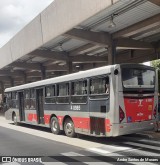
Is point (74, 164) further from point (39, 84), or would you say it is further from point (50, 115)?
point (39, 84)

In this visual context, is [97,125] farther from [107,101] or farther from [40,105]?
[40,105]

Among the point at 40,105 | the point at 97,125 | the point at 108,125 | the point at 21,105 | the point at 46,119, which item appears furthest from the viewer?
the point at 21,105

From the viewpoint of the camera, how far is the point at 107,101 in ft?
39.4

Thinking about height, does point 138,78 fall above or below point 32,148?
above

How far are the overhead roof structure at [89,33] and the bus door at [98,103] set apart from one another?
3579 millimetres

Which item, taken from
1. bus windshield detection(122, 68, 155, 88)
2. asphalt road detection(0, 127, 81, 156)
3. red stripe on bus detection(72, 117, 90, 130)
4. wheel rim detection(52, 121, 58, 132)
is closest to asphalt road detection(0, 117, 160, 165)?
asphalt road detection(0, 127, 81, 156)

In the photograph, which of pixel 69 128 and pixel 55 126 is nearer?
pixel 69 128

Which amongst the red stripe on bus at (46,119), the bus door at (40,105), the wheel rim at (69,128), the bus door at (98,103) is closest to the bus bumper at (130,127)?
the bus door at (98,103)

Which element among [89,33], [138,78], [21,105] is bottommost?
[21,105]

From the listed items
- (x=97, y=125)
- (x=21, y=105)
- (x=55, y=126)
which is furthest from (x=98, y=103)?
(x=21, y=105)

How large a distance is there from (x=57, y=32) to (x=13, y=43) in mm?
11597

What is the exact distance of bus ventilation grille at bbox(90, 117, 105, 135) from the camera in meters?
12.1

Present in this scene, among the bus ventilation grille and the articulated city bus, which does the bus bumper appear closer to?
the articulated city bus

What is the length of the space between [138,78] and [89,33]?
8.31 m
